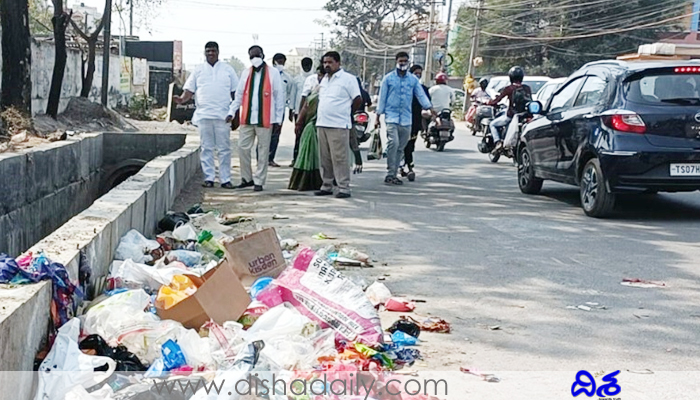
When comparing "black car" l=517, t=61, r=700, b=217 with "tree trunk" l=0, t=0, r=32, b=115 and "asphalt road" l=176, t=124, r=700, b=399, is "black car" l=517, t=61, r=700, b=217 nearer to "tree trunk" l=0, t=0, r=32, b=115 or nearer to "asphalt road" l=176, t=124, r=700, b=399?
"asphalt road" l=176, t=124, r=700, b=399

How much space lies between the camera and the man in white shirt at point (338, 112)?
10.7 meters

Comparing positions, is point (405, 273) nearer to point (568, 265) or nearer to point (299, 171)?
point (568, 265)

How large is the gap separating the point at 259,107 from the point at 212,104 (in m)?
0.65

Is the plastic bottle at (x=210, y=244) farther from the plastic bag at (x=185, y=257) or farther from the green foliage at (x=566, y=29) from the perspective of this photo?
the green foliage at (x=566, y=29)

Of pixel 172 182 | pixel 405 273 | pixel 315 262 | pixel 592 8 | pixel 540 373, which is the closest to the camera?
pixel 540 373

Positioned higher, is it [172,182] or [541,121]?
[541,121]

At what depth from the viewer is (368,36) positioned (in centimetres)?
7762

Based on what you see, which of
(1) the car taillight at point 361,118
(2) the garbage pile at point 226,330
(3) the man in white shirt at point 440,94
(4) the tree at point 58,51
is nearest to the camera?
(2) the garbage pile at point 226,330

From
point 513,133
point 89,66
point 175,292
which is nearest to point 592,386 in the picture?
point 175,292

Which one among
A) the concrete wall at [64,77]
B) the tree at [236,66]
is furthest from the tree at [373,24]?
the concrete wall at [64,77]

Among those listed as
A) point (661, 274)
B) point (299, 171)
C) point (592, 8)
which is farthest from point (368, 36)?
point (661, 274)

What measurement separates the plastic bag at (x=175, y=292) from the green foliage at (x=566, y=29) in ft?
161

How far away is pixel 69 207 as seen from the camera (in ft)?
35.3

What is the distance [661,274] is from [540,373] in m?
2.79
